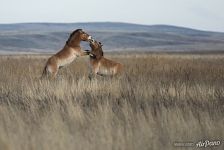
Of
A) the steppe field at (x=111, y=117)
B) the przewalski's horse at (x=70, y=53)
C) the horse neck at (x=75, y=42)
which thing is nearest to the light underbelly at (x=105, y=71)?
the przewalski's horse at (x=70, y=53)

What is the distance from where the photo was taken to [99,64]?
48.7 feet

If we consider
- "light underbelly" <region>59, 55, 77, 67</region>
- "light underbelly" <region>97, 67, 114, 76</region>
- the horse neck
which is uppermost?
the horse neck

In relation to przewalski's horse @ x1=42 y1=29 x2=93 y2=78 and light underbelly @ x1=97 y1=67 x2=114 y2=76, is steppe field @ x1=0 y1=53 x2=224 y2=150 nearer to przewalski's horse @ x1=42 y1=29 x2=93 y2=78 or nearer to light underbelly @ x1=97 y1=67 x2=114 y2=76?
przewalski's horse @ x1=42 y1=29 x2=93 y2=78

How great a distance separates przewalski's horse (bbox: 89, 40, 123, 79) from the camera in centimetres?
1476

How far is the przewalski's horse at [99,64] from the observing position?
14.8 metres

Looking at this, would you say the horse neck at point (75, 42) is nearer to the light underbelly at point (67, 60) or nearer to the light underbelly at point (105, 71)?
the light underbelly at point (67, 60)

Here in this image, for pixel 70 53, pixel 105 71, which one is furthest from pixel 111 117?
pixel 105 71

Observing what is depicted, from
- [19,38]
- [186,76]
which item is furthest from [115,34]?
[186,76]

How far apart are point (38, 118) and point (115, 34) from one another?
12487cm

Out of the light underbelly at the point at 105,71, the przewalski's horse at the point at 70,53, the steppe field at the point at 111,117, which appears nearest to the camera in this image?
the steppe field at the point at 111,117

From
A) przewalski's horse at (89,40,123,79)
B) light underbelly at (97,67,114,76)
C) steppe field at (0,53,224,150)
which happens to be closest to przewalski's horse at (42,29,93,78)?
przewalski's horse at (89,40,123,79)

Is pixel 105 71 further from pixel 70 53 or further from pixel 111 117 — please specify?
pixel 111 117

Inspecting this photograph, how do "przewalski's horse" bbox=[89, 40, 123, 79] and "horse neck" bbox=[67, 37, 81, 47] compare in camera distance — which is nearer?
"horse neck" bbox=[67, 37, 81, 47]

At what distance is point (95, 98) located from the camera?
35.1ft
